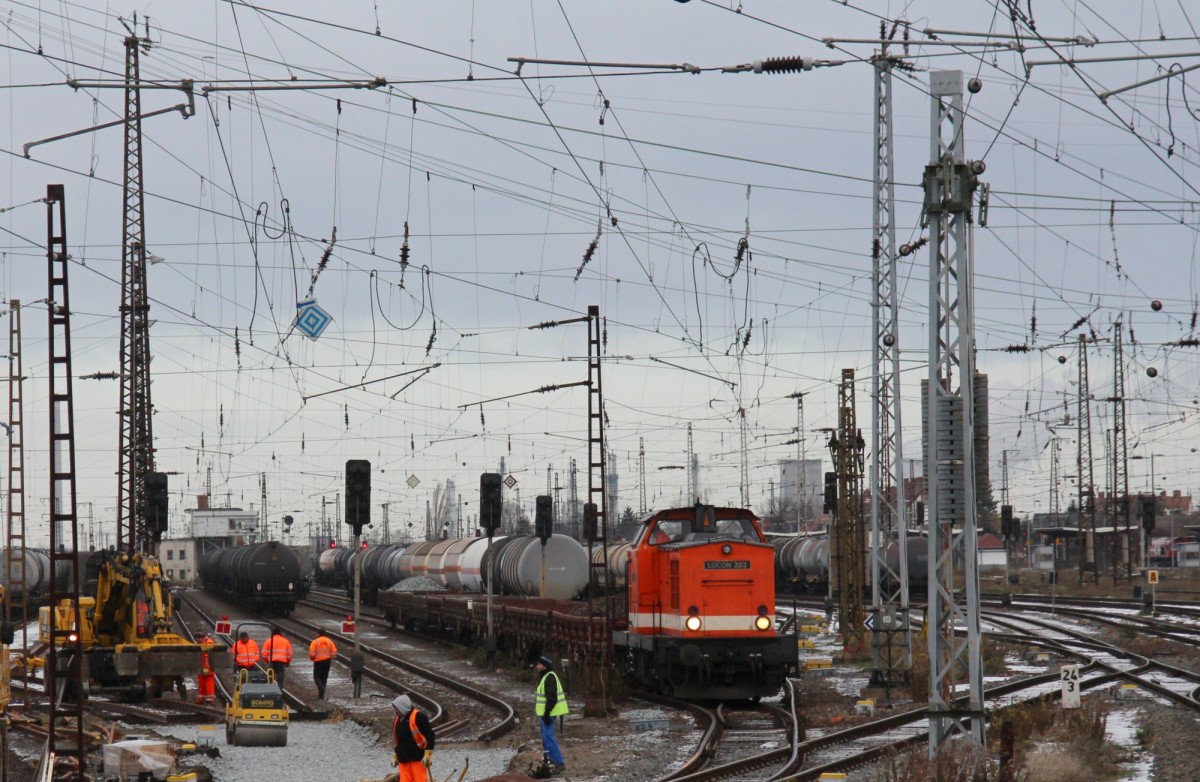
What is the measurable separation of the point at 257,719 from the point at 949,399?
11024 millimetres

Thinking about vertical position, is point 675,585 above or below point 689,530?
below

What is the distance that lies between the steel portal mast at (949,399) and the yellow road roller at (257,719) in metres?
9.65

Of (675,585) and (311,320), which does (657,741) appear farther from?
(311,320)

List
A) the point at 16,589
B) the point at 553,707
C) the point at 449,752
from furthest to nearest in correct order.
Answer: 1. the point at 16,589
2. the point at 449,752
3. the point at 553,707

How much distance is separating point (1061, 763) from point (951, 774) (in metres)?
2.74

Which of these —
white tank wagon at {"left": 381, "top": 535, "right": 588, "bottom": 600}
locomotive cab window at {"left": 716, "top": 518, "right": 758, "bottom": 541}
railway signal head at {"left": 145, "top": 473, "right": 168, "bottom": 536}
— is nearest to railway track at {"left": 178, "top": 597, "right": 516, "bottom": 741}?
white tank wagon at {"left": 381, "top": 535, "right": 588, "bottom": 600}

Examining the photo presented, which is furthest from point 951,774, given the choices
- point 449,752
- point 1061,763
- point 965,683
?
point 965,683

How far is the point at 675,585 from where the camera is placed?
23.1 m

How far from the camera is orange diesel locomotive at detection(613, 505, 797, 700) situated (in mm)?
22734

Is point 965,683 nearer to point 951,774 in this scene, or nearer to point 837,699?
point 837,699

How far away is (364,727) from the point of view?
22.3 m

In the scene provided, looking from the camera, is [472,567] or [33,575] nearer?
[472,567]

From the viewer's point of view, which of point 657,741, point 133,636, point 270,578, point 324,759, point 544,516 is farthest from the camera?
point 270,578

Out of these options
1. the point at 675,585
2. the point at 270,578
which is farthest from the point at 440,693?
the point at 270,578
